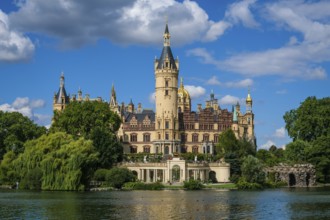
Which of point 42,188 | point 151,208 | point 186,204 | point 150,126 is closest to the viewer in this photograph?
point 151,208

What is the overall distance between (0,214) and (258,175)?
40.3 m

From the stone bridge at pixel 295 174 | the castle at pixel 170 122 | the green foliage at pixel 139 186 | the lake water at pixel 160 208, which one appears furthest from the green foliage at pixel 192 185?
the castle at pixel 170 122

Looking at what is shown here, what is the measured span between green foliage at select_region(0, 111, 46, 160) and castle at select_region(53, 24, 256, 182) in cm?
2904

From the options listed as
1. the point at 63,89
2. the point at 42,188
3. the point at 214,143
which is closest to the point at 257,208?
the point at 42,188

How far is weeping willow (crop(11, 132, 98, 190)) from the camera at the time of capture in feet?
189

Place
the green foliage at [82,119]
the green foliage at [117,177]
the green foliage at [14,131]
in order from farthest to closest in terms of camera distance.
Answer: the green foliage at [82,119] → the green foliage at [14,131] → the green foliage at [117,177]

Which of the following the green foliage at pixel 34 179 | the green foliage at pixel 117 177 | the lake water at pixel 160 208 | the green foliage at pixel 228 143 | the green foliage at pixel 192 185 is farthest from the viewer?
the green foliage at pixel 228 143

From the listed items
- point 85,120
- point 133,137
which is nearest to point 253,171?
point 85,120

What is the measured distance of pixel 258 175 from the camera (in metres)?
70.1

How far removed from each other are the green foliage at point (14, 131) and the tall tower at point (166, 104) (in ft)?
93.5

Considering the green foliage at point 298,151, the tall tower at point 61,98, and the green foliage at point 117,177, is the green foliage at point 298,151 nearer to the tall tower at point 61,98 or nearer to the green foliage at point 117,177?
the green foliage at point 117,177

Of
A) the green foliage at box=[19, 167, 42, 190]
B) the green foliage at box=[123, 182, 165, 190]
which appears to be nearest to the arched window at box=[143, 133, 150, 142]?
the green foliage at box=[123, 182, 165, 190]

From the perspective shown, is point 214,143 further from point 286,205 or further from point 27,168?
point 286,205

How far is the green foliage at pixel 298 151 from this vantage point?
254 feet
